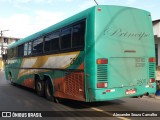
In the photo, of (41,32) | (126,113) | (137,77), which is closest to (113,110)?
(126,113)

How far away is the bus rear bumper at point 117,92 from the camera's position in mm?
8312

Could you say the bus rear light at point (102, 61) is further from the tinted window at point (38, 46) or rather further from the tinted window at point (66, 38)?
the tinted window at point (38, 46)

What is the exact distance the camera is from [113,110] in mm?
9461

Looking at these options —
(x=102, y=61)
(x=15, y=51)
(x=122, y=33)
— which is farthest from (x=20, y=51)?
(x=102, y=61)

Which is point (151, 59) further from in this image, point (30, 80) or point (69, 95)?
point (30, 80)

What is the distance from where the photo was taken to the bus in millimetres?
8484

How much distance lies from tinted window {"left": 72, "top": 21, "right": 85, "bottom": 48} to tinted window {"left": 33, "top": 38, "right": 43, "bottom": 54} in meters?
3.75

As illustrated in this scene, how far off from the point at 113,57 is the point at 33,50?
657cm

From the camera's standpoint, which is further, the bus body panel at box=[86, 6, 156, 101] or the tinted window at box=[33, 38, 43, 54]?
the tinted window at box=[33, 38, 43, 54]

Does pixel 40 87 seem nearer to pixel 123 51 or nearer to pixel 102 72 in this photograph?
pixel 102 72

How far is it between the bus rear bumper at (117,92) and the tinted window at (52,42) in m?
3.26

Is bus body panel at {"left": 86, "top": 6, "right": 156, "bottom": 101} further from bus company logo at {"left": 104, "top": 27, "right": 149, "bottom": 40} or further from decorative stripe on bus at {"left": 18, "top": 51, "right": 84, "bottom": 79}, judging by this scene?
decorative stripe on bus at {"left": 18, "top": 51, "right": 84, "bottom": 79}

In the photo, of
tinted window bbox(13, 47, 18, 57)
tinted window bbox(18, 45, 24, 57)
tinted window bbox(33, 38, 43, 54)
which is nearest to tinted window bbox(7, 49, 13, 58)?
tinted window bbox(13, 47, 18, 57)

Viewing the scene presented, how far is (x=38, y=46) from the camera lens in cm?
1339
